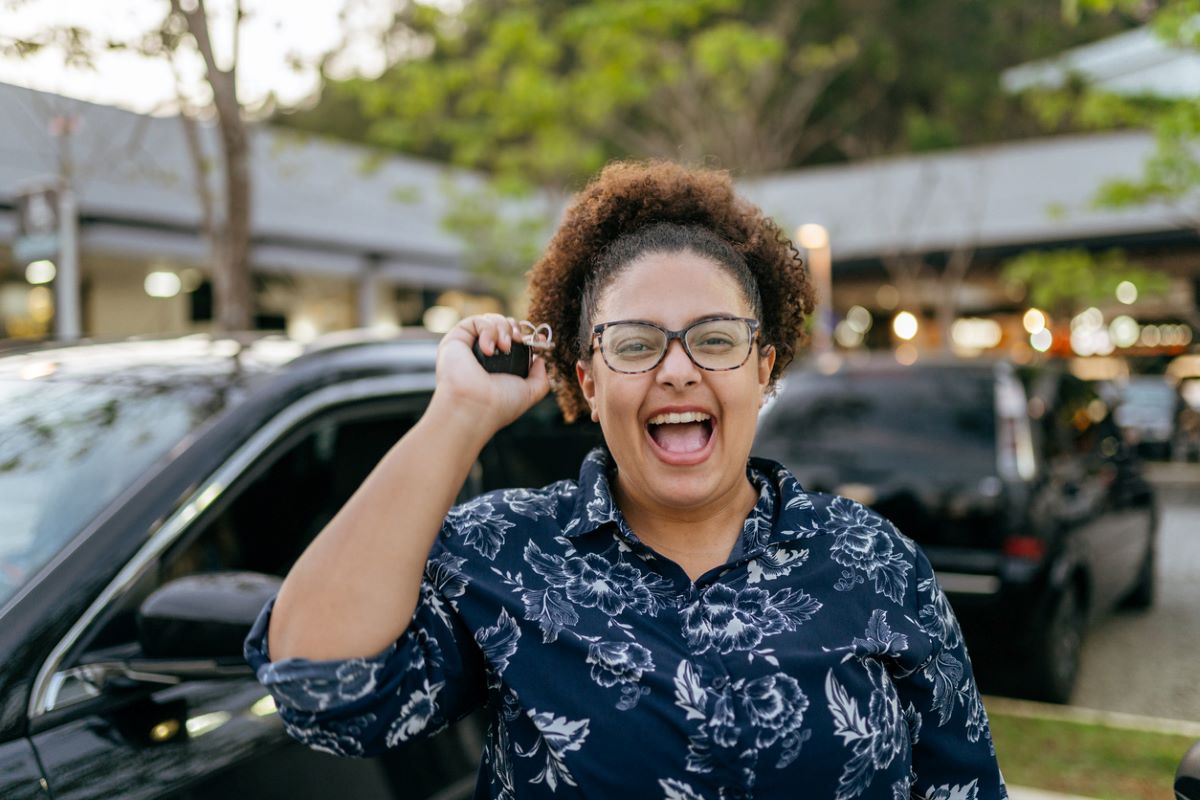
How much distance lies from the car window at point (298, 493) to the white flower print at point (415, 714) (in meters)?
1.11

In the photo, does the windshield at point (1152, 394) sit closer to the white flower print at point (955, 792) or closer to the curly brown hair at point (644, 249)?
the curly brown hair at point (644, 249)

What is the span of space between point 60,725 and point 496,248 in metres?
19.3

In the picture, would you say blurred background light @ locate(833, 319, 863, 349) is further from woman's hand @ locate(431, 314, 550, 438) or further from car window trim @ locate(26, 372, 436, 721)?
woman's hand @ locate(431, 314, 550, 438)

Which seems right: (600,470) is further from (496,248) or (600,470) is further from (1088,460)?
(496,248)

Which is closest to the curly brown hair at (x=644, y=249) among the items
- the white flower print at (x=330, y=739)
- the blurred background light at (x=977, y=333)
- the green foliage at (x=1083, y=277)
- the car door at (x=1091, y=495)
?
the white flower print at (x=330, y=739)

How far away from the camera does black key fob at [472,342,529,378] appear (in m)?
1.70

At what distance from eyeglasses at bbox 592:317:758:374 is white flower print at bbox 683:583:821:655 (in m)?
0.36

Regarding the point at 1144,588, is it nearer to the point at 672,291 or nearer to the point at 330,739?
the point at 672,291

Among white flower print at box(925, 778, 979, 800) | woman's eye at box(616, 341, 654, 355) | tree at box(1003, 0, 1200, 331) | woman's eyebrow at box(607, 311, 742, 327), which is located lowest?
white flower print at box(925, 778, 979, 800)

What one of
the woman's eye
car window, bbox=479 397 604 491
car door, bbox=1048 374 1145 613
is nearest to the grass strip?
car door, bbox=1048 374 1145 613

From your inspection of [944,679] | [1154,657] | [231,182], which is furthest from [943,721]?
[231,182]

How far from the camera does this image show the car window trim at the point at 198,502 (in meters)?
1.94

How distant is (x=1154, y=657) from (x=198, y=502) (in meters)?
6.64

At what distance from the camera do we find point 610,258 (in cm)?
194
